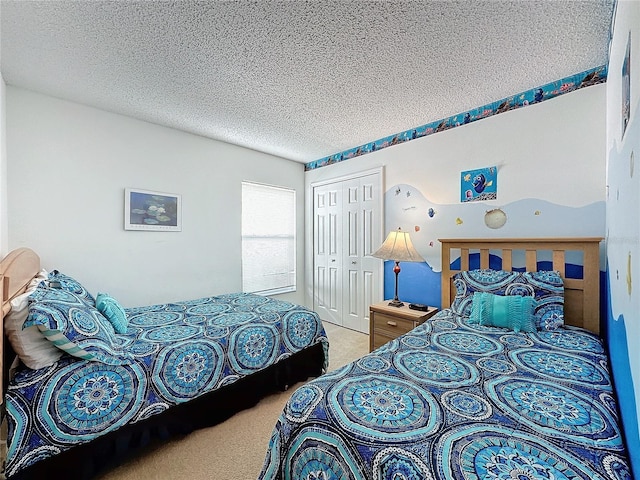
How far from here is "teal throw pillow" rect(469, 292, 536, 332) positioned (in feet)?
6.03

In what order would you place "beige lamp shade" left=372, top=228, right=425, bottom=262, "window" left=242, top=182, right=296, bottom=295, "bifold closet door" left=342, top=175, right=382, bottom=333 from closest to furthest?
"beige lamp shade" left=372, top=228, right=425, bottom=262 → "bifold closet door" left=342, top=175, right=382, bottom=333 → "window" left=242, top=182, right=296, bottom=295

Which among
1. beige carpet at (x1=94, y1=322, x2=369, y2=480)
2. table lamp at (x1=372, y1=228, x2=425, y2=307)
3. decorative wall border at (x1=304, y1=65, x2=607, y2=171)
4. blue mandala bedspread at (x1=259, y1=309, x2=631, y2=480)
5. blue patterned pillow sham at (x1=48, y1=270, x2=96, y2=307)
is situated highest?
decorative wall border at (x1=304, y1=65, x2=607, y2=171)

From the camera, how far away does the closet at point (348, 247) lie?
3.51 m

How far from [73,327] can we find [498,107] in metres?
3.43

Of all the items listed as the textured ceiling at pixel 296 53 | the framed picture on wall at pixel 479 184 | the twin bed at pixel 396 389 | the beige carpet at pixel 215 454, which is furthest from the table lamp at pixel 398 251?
the beige carpet at pixel 215 454

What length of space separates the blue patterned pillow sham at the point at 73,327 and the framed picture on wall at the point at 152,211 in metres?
1.26

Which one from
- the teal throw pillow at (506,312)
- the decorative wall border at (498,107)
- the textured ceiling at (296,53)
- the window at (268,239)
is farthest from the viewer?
the window at (268,239)

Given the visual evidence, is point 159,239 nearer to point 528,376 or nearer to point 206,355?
point 206,355

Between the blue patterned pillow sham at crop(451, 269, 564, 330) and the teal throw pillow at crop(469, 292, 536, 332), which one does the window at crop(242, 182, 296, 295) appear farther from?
the teal throw pillow at crop(469, 292, 536, 332)

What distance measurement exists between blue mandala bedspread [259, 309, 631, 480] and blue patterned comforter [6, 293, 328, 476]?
91 cm

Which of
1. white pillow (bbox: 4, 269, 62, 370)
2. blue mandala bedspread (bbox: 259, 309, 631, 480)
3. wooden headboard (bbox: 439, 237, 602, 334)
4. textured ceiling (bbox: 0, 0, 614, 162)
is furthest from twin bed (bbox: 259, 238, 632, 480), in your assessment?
textured ceiling (bbox: 0, 0, 614, 162)

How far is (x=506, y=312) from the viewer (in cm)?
188

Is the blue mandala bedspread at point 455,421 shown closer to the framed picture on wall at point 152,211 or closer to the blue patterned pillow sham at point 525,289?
the blue patterned pillow sham at point 525,289

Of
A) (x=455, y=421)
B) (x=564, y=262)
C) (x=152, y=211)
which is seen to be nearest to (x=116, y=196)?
(x=152, y=211)
